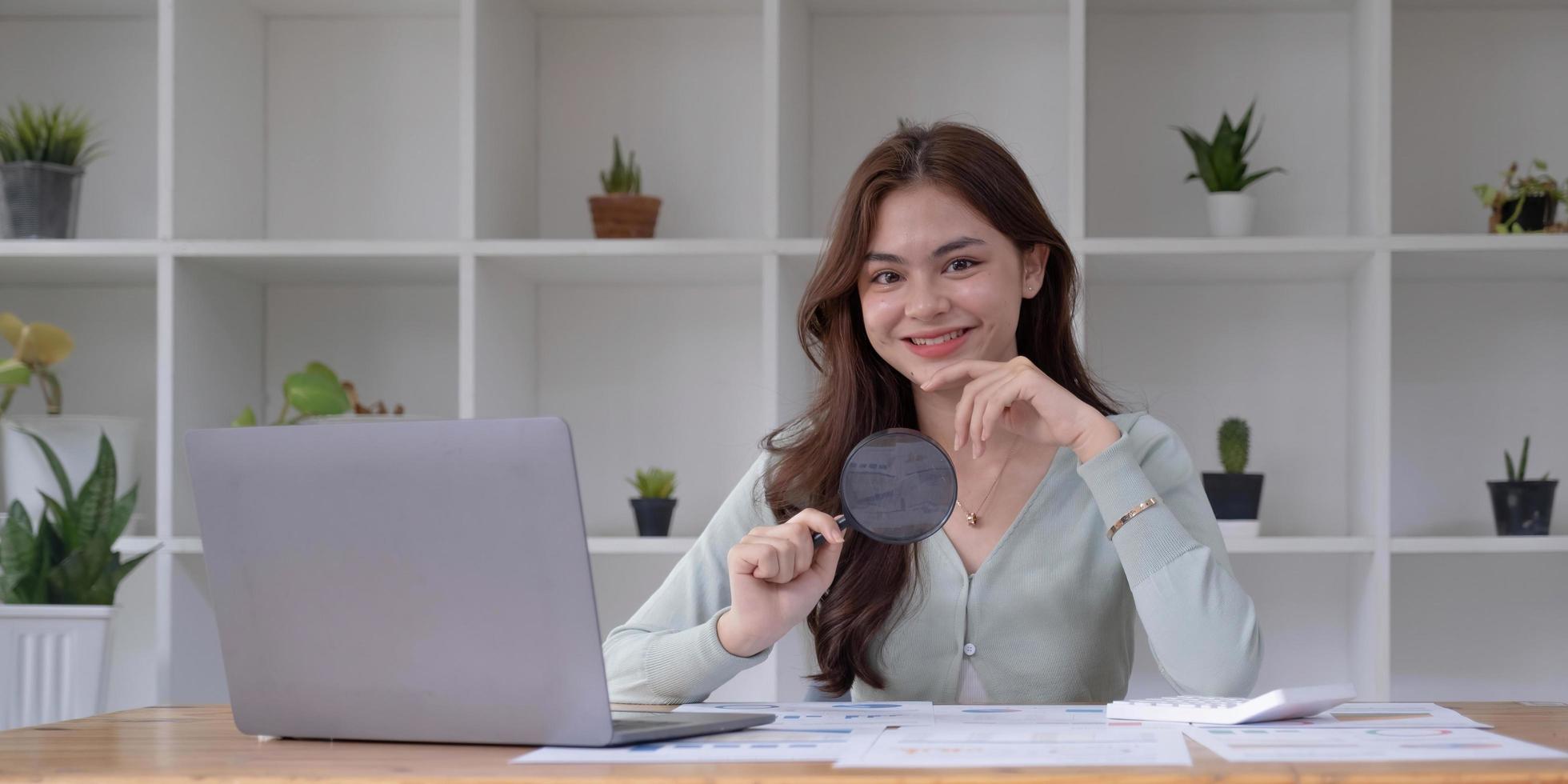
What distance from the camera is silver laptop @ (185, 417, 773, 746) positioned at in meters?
0.96

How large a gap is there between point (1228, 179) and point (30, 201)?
219 cm

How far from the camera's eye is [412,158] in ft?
9.28

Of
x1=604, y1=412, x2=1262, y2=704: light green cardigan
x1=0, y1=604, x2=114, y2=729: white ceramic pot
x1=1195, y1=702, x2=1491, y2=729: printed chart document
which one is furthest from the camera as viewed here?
x1=0, y1=604, x2=114, y2=729: white ceramic pot

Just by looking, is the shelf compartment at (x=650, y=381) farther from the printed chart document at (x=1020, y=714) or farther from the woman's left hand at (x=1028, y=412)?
the printed chart document at (x=1020, y=714)

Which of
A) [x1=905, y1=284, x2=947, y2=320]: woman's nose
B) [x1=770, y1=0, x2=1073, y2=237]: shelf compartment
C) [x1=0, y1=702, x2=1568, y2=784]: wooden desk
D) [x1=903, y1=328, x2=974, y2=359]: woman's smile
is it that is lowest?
[x1=0, y1=702, x2=1568, y2=784]: wooden desk

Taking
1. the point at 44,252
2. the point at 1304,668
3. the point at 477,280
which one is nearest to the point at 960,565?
the point at 477,280

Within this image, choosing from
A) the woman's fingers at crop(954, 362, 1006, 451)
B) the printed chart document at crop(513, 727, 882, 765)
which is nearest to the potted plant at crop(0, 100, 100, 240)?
the woman's fingers at crop(954, 362, 1006, 451)

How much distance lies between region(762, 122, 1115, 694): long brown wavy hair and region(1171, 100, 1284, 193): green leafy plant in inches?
30.8

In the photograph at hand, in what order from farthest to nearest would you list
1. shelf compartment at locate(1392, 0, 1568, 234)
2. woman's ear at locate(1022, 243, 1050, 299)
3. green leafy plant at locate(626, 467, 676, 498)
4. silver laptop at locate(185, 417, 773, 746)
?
shelf compartment at locate(1392, 0, 1568, 234) < green leafy plant at locate(626, 467, 676, 498) < woman's ear at locate(1022, 243, 1050, 299) < silver laptop at locate(185, 417, 773, 746)

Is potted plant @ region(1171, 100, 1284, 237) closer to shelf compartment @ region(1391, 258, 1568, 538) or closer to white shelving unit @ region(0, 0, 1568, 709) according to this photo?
white shelving unit @ region(0, 0, 1568, 709)

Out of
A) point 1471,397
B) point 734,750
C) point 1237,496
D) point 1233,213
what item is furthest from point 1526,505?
point 734,750

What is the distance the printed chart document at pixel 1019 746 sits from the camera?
885 mm

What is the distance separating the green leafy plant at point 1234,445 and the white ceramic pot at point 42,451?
6.51ft

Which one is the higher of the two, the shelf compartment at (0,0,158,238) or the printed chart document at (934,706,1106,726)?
the shelf compartment at (0,0,158,238)
